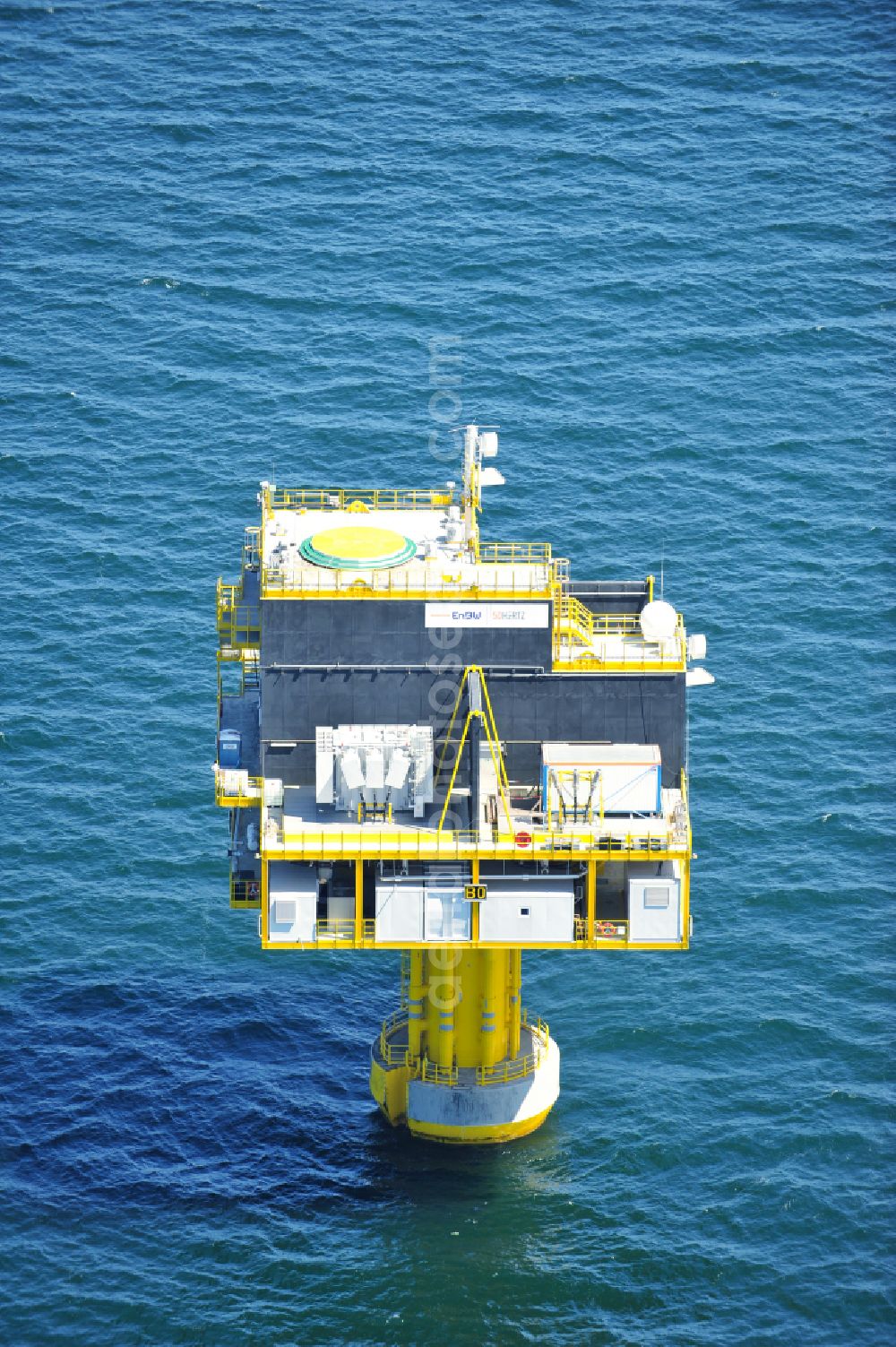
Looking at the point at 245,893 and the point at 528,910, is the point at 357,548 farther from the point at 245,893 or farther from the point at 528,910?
the point at 528,910

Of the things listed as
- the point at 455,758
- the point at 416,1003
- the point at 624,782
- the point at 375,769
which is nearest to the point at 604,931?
the point at 624,782

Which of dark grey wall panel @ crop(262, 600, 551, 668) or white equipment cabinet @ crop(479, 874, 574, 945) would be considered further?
dark grey wall panel @ crop(262, 600, 551, 668)

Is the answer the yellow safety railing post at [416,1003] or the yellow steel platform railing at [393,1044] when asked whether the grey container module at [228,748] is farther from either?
the yellow steel platform railing at [393,1044]

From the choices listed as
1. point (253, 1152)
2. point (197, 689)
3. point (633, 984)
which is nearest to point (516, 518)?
point (197, 689)

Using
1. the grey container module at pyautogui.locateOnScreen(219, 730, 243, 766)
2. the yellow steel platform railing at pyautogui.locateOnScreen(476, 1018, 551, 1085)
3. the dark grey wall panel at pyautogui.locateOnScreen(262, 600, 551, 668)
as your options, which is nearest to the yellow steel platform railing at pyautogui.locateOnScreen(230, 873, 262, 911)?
the grey container module at pyautogui.locateOnScreen(219, 730, 243, 766)

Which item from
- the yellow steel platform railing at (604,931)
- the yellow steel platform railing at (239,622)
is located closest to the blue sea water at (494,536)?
the yellow steel platform railing at (604,931)

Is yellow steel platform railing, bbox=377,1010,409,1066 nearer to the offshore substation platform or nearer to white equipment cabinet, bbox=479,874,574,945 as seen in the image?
the offshore substation platform
